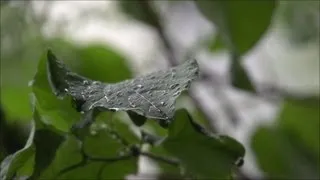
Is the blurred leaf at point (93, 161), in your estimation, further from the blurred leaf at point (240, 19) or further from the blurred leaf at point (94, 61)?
the blurred leaf at point (94, 61)

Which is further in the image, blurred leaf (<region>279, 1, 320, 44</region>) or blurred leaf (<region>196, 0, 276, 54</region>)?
blurred leaf (<region>279, 1, 320, 44</region>)

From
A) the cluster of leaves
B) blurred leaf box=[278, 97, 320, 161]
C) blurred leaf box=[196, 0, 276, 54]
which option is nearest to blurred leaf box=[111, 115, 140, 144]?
the cluster of leaves

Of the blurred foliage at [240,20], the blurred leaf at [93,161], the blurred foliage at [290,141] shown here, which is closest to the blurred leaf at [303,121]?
the blurred foliage at [290,141]

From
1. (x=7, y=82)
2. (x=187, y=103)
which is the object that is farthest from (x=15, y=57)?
(x=187, y=103)

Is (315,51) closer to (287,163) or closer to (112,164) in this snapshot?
(287,163)

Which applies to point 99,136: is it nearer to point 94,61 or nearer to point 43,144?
point 43,144

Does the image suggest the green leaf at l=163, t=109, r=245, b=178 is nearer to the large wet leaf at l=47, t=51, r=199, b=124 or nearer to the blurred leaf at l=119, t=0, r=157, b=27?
the large wet leaf at l=47, t=51, r=199, b=124

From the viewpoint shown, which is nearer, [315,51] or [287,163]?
[287,163]
